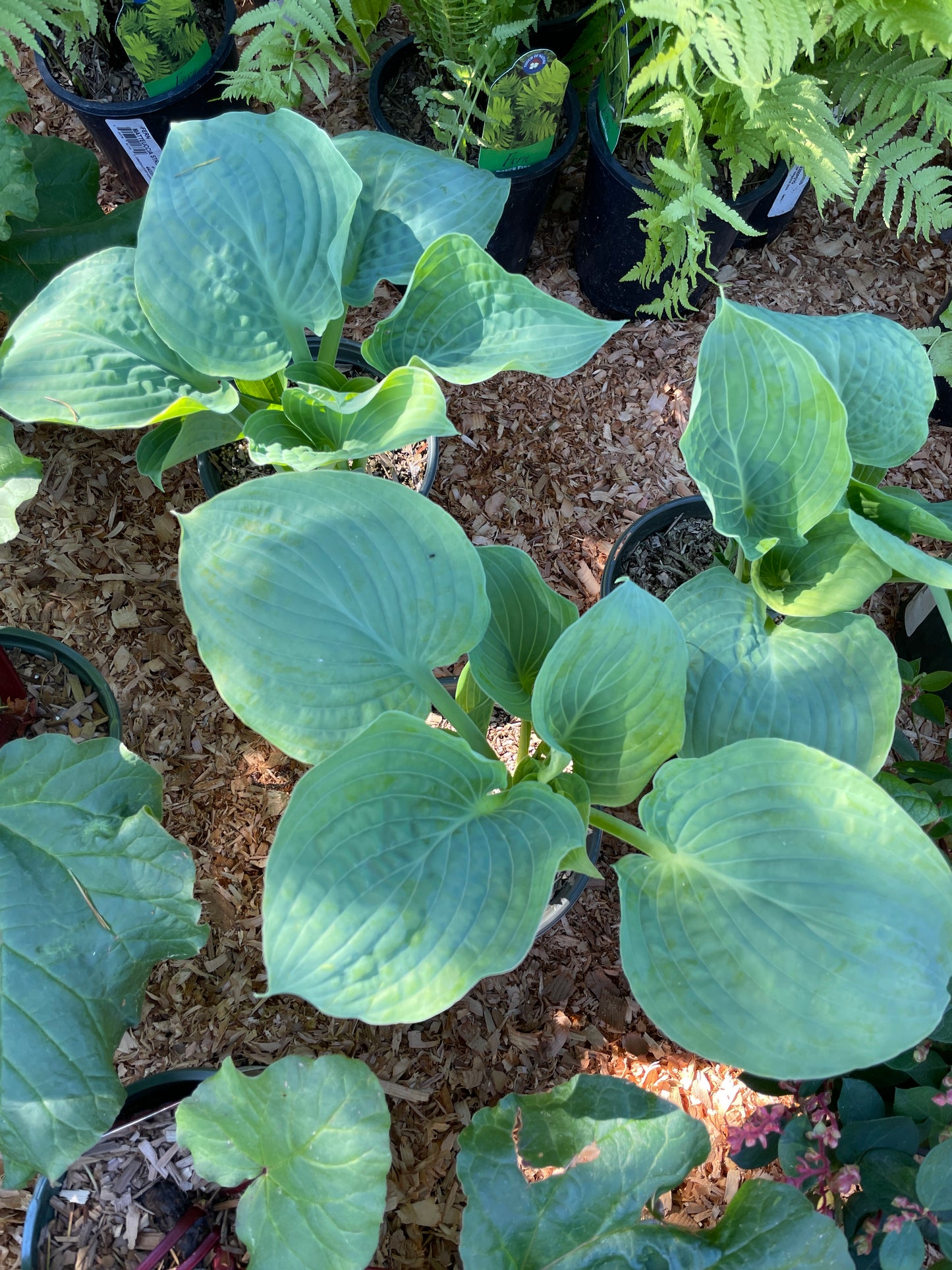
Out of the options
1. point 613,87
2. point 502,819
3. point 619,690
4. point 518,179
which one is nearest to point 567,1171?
point 502,819

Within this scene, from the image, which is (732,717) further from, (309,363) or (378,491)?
(309,363)

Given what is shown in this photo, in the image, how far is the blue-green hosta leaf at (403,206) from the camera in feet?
3.63

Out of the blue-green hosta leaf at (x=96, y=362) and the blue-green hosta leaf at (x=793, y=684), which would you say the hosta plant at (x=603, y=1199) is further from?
the blue-green hosta leaf at (x=96, y=362)

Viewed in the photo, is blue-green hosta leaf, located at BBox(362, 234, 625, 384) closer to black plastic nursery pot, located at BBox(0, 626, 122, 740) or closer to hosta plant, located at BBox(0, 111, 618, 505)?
hosta plant, located at BBox(0, 111, 618, 505)

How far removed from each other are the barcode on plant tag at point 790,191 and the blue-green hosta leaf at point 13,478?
1.25 m

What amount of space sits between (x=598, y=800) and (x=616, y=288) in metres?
1.09

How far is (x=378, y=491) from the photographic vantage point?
31.3 inches

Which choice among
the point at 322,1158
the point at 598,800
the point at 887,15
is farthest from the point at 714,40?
the point at 322,1158

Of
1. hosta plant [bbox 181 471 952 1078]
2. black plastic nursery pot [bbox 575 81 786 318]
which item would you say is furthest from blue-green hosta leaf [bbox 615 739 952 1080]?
black plastic nursery pot [bbox 575 81 786 318]

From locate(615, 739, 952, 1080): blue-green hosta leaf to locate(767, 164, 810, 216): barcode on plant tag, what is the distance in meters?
1.16

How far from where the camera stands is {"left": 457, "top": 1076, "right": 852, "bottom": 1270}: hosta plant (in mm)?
812

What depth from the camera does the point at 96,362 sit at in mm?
968

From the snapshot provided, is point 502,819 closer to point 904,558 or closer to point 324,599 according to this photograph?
point 324,599

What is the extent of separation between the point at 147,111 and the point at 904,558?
1.33 m
